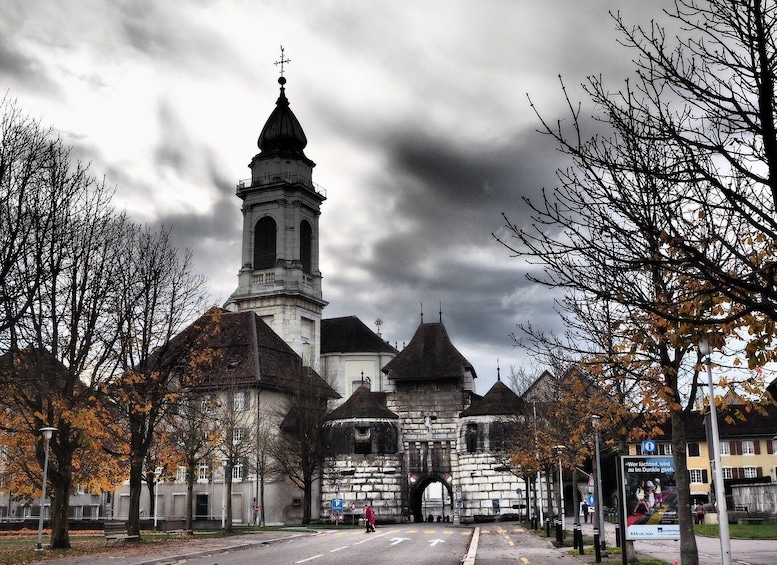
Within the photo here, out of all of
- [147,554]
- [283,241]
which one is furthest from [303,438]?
[147,554]

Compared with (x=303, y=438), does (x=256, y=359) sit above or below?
above

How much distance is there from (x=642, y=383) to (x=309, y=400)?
5081 cm

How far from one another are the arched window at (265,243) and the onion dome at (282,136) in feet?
25.7

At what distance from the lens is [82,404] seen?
28828mm

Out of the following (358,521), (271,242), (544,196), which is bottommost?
(358,521)

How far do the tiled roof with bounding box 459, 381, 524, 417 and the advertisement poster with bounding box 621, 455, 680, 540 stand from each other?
155 ft

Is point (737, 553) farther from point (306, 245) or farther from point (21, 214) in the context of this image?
point (306, 245)

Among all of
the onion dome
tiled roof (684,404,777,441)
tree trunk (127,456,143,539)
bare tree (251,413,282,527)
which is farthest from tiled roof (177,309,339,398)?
tiled roof (684,404,777,441)

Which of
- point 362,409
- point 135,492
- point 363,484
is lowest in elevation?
point 363,484

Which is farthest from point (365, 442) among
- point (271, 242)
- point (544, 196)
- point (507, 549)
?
point (544, 196)

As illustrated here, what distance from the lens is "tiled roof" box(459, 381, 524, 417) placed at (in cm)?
6619

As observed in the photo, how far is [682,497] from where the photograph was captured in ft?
56.5

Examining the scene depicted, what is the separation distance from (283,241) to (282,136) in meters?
12.8

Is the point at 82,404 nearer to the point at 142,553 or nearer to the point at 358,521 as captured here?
the point at 142,553
